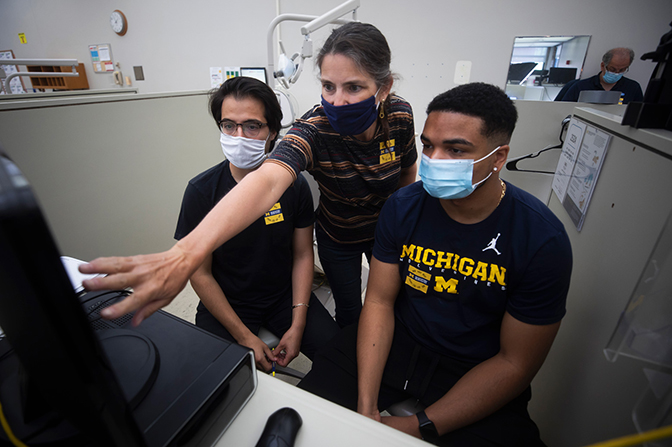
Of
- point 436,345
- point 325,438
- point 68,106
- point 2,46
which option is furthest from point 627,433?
point 2,46

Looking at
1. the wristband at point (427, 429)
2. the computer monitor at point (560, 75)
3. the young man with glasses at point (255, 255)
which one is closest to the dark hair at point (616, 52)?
the computer monitor at point (560, 75)

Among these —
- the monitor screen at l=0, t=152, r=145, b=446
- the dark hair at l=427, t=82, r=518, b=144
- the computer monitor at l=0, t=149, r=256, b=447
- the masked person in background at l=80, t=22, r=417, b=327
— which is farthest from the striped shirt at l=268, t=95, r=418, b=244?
the monitor screen at l=0, t=152, r=145, b=446

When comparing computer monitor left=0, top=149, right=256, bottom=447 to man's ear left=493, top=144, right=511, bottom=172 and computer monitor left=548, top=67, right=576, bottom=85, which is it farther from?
computer monitor left=548, top=67, right=576, bottom=85

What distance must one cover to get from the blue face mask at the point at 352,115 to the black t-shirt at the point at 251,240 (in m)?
0.29

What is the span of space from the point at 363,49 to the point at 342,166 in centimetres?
36

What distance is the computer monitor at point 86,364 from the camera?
0.23m

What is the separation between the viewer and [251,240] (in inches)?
44.9

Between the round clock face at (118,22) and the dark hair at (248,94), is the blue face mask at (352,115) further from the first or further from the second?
the round clock face at (118,22)

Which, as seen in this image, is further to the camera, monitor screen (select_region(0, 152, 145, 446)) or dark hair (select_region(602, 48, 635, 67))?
dark hair (select_region(602, 48, 635, 67))

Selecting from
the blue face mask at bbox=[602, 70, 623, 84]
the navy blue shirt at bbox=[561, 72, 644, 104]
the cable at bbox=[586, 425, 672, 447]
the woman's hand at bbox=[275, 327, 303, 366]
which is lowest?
the woman's hand at bbox=[275, 327, 303, 366]

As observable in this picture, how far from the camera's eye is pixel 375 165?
112 centimetres

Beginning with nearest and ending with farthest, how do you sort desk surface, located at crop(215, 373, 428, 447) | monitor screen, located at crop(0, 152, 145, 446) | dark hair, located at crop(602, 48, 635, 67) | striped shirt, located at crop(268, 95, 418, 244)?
1. monitor screen, located at crop(0, 152, 145, 446)
2. desk surface, located at crop(215, 373, 428, 447)
3. striped shirt, located at crop(268, 95, 418, 244)
4. dark hair, located at crop(602, 48, 635, 67)

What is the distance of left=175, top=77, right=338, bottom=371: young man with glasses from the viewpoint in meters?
1.10

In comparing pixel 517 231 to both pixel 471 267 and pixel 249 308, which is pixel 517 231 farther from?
pixel 249 308
